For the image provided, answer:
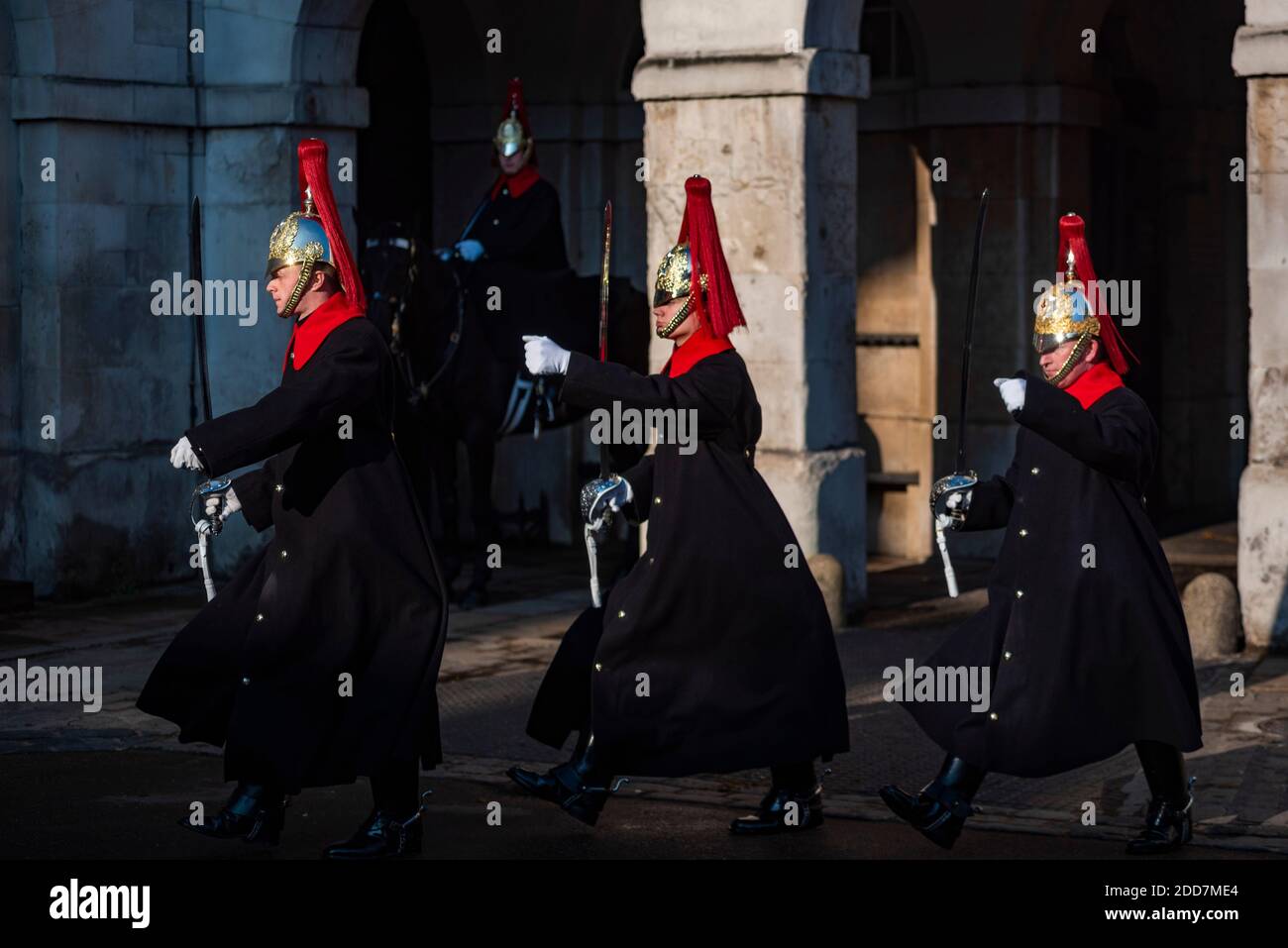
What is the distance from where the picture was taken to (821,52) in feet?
40.1

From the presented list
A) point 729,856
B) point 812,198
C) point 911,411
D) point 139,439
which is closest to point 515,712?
point 729,856

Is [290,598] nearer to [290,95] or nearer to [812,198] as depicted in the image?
[812,198]

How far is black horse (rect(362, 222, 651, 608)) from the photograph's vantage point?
42.2 feet

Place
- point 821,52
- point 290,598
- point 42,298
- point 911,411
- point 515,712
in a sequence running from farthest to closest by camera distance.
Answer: point 911,411
point 42,298
point 821,52
point 515,712
point 290,598

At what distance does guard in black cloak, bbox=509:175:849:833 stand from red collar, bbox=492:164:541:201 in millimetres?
6165

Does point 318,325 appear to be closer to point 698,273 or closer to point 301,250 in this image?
point 301,250

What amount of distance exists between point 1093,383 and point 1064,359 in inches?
4.7

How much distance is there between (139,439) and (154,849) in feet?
20.9

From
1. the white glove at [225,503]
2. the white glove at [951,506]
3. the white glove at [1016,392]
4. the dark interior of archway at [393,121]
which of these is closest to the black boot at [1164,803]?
the white glove at [951,506]

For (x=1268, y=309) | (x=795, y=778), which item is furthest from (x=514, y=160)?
(x=795, y=778)

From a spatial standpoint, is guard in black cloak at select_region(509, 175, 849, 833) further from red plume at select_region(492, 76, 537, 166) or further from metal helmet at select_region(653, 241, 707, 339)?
red plume at select_region(492, 76, 537, 166)

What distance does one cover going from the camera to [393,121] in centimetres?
1625

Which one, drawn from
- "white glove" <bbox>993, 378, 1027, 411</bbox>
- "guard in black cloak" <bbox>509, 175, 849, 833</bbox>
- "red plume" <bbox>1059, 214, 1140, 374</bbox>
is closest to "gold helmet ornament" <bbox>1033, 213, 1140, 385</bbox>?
"red plume" <bbox>1059, 214, 1140, 374</bbox>

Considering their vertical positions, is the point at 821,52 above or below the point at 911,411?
above
